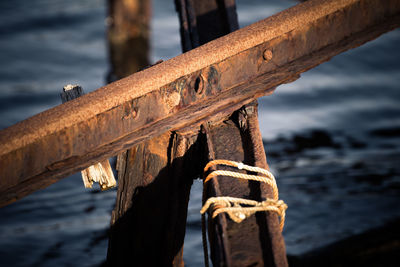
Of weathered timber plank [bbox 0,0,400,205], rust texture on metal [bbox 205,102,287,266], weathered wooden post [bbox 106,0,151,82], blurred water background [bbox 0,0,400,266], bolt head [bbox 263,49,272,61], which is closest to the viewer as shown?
rust texture on metal [bbox 205,102,287,266]

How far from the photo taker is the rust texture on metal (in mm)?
1266

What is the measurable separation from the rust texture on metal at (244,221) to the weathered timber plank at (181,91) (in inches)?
3.9

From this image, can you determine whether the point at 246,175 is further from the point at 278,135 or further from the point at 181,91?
the point at 278,135

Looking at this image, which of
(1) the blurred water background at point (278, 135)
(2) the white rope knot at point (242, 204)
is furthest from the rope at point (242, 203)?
(1) the blurred water background at point (278, 135)

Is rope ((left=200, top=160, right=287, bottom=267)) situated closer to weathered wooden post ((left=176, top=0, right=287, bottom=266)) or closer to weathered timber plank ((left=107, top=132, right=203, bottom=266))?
weathered wooden post ((left=176, top=0, right=287, bottom=266))

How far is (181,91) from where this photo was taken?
1.63 m

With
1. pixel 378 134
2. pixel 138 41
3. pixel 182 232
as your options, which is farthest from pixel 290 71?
pixel 138 41

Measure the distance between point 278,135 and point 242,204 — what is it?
4.13 metres

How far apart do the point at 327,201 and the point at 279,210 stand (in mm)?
3063

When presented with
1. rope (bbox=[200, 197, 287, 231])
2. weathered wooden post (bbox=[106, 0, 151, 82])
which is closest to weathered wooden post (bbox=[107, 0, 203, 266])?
rope (bbox=[200, 197, 287, 231])

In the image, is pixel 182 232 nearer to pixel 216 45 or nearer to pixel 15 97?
pixel 216 45

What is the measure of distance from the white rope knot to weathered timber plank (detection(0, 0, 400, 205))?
32cm

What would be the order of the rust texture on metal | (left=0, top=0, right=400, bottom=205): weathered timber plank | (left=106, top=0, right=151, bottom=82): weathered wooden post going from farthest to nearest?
(left=106, top=0, right=151, bottom=82): weathered wooden post
(left=0, top=0, right=400, bottom=205): weathered timber plank
the rust texture on metal

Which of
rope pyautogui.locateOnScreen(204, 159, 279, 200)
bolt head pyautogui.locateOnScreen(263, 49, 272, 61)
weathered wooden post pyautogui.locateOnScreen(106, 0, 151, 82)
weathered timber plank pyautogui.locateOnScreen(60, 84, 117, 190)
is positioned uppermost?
weathered wooden post pyautogui.locateOnScreen(106, 0, 151, 82)
